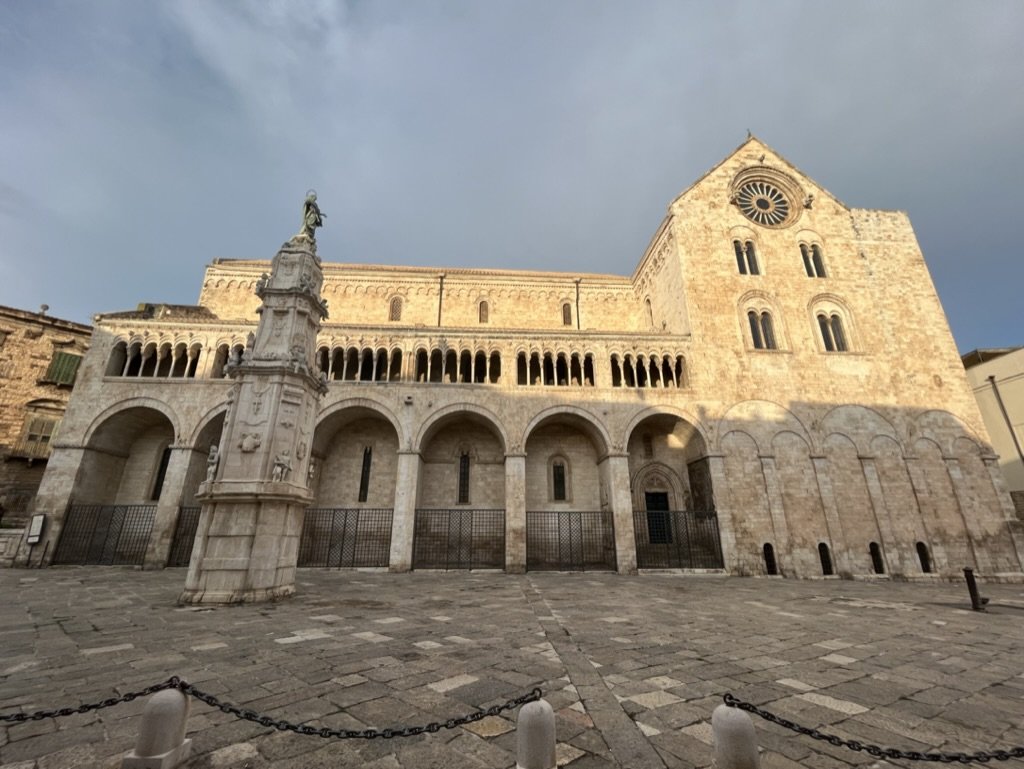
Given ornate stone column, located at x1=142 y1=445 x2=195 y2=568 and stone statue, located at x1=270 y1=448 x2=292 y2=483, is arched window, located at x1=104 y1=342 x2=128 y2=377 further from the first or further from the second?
stone statue, located at x1=270 y1=448 x2=292 y2=483

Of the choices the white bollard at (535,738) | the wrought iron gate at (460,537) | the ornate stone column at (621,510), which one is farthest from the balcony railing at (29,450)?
the white bollard at (535,738)

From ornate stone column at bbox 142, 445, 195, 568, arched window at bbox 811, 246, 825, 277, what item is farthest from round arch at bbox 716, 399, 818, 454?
ornate stone column at bbox 142, 445, 195, 568

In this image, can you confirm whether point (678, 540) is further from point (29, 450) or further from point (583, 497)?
point (29, 450)

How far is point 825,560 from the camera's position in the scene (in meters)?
16.8

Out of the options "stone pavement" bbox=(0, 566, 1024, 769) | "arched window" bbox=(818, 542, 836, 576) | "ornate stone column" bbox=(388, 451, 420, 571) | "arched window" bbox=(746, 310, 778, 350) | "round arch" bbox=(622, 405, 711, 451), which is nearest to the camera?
"stone pavement" bbox=(0, 566, 1024, 769)

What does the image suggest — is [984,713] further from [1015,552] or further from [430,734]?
[1015,552]

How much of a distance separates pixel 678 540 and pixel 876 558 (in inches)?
292

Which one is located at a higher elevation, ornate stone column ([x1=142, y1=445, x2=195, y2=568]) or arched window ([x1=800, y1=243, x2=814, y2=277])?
arched window ([x1=800, y1=243, x2=814, y2=277])

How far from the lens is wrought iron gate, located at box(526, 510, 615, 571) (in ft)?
59.3

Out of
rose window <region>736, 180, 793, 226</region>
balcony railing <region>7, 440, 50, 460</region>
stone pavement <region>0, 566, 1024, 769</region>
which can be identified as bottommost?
stone pavement <region>0, 566, 1024, 769</region>

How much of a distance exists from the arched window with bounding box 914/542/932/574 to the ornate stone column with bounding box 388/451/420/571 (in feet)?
64.3

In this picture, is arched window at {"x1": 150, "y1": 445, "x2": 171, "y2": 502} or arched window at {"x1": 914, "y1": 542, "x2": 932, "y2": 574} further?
arched window at {"x1": 150, "y1": 445, "x2": 171, "y2": 502}

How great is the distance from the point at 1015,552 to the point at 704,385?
44.1 feet

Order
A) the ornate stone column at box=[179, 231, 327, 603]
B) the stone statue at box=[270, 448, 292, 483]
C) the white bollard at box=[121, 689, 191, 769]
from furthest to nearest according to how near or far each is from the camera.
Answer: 1. the stone statue at box=[270, 448, 292, 483]
2. the ornate stone column at box=[179, 231, 327, 603]
3. the white bollard at box=[121, 689, 191, 769]
